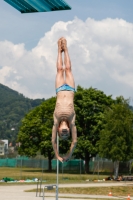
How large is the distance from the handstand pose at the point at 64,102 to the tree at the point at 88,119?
50.8 m

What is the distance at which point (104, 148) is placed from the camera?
56844mm

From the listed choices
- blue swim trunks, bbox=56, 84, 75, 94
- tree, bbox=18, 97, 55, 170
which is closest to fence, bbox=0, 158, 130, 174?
tree, bbox=18, 97, 55, 170

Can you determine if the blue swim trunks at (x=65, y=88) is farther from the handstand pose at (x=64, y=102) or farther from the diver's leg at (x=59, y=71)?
the diver's leg at (x=59, y=71)

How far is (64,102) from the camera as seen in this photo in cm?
1434

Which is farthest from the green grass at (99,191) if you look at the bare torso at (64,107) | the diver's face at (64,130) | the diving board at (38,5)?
the diving board at (38,5)

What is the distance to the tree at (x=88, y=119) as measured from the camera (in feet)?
217

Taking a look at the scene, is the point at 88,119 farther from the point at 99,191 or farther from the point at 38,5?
the point at 38,5

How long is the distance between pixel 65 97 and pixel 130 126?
4364cm

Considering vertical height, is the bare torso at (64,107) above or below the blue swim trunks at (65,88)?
below

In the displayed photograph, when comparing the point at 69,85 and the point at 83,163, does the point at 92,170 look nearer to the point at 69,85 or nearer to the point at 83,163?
the point at 83,163

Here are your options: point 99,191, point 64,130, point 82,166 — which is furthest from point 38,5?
→ point 82,166

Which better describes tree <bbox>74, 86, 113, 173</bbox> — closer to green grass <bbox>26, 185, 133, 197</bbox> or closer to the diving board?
green grass <bbox>26, 185, 133, 197</bbox>

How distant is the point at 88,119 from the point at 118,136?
11176 mm

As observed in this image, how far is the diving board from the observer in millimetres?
11648
